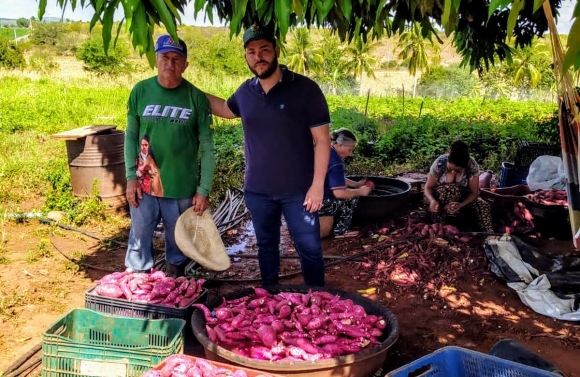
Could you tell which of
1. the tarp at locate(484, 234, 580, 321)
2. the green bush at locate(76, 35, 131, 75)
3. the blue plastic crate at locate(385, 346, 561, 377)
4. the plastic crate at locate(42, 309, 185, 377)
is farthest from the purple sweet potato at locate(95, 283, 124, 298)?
the green bush at locate(76, 35, 131, 75)

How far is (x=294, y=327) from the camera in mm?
2861

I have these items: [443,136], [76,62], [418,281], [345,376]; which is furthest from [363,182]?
[76,62]

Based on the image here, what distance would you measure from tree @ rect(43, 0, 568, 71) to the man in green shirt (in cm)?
48

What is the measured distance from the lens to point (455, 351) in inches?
90.6

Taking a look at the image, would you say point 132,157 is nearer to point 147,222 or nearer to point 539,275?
point 147,222

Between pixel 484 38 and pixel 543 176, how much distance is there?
2300 mm

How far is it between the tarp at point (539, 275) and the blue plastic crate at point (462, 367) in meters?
1.80

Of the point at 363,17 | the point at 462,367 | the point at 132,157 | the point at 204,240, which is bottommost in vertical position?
the point at 462,367

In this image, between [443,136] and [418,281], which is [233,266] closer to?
[418,281]

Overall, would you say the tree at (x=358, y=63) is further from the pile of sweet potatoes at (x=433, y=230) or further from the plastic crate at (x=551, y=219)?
the pile of sweet potatoes at (x=433, y=230)

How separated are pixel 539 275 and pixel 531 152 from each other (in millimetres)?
3274

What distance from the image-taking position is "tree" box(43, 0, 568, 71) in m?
1.65

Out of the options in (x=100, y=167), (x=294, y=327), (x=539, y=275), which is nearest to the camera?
(x=294, y=327)

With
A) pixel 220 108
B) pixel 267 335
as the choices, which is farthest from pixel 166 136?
pixel 267 335
